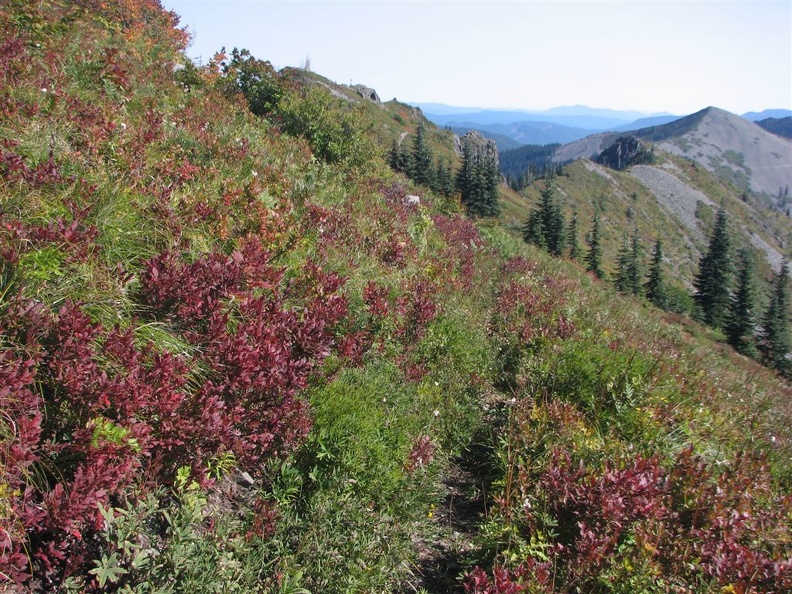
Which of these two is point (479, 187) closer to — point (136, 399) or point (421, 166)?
point (421, 166)

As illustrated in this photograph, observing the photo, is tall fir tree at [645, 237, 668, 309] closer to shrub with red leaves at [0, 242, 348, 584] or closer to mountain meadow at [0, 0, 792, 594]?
mountain meadow at [0, 0, 792, 594]

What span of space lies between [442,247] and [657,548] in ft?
24.0

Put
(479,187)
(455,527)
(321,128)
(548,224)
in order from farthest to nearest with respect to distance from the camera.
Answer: (548,224), (479,187), (321,128), (455,527)

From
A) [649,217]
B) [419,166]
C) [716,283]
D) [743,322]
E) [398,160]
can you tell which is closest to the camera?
[398,160]

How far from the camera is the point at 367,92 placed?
99.5 m

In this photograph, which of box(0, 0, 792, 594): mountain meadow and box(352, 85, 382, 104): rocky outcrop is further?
box(352, 85, 382, 104): rocky outcrop

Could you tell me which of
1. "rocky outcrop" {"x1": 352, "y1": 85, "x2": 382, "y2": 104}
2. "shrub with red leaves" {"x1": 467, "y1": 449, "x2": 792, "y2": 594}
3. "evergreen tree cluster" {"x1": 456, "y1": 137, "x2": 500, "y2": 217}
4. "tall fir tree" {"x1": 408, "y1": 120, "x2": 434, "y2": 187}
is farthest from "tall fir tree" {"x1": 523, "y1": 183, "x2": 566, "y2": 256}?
"rocky outcrop" {"x1": 352, "y1": 85, "x2": 382, "y2": 104}

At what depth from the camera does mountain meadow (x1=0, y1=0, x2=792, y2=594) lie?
2.54 metres

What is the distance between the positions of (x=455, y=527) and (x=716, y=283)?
61.8 m

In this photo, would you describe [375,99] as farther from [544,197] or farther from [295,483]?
[295,483]

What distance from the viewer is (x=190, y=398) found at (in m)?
3.11

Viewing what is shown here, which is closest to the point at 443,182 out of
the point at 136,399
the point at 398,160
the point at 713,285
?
the point at 398,160

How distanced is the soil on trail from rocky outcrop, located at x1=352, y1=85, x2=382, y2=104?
99946 mm

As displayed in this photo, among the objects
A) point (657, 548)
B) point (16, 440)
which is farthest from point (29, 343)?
point (657, 548)
